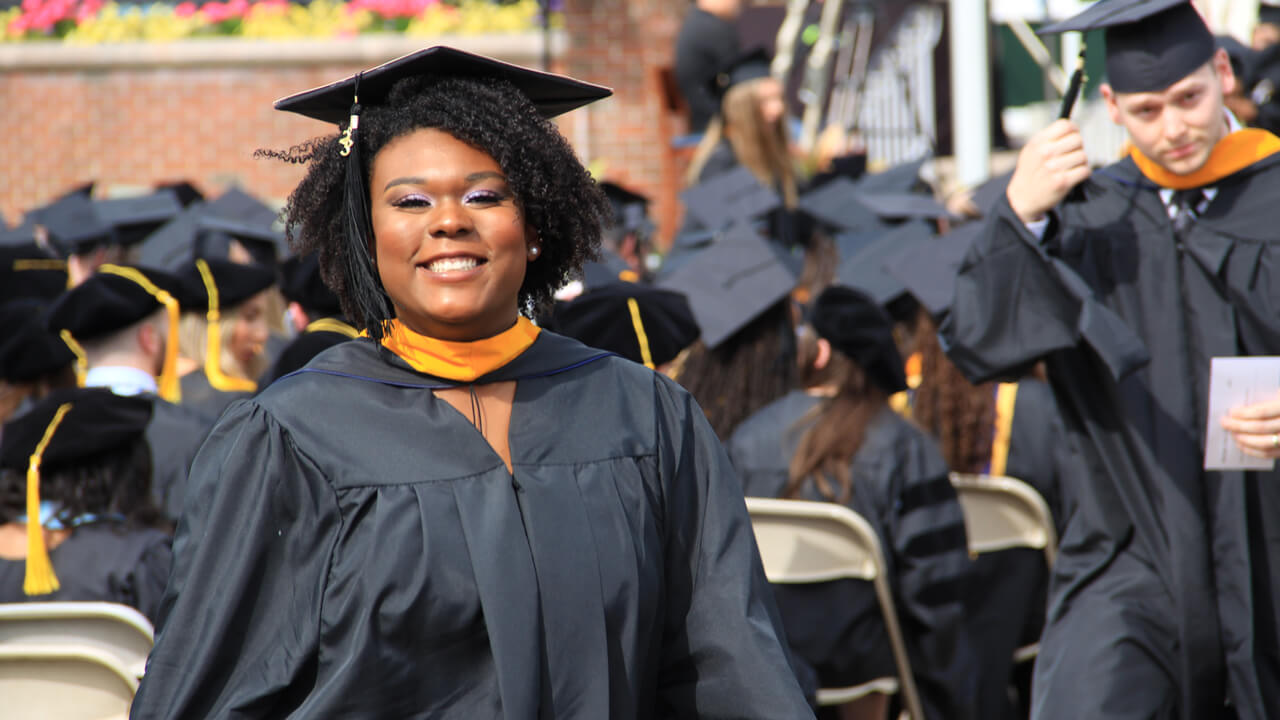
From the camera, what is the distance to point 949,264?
18.5ft

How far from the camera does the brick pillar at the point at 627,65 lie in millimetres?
12711

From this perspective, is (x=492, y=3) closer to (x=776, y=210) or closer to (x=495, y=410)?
(x=776, y=210)

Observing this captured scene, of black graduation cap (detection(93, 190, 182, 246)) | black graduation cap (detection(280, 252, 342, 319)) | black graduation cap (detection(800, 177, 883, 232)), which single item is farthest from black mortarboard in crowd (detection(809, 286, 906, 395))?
black graduation cap (detection(93, 190, 182, 246))

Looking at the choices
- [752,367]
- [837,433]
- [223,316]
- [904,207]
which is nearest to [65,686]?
[837,433]

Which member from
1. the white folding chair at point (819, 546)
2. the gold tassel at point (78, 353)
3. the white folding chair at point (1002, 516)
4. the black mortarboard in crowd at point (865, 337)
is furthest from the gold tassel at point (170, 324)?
the white folding chair at point (1002, 516)

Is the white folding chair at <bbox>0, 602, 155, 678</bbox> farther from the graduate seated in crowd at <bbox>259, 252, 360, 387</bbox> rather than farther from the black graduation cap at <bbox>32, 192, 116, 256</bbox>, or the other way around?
the black graduation cap at <bbox>32, 192, 116, 256</bbox>

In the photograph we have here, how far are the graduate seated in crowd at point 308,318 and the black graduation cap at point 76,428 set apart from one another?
0.46 meters

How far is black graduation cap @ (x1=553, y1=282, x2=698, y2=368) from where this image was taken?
4.29 meters

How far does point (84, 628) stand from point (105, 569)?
39 cm

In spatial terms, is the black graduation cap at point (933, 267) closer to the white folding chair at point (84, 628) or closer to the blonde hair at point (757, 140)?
the blonde hair at point (757, 140)

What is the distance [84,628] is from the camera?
3.46 metres

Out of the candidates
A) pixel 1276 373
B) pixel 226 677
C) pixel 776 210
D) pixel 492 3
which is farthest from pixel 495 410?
pixel 492 3

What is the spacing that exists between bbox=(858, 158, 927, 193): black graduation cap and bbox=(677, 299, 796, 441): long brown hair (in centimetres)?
334

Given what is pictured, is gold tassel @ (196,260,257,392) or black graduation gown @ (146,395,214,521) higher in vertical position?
gold tassel @ (196,260,257,392)
